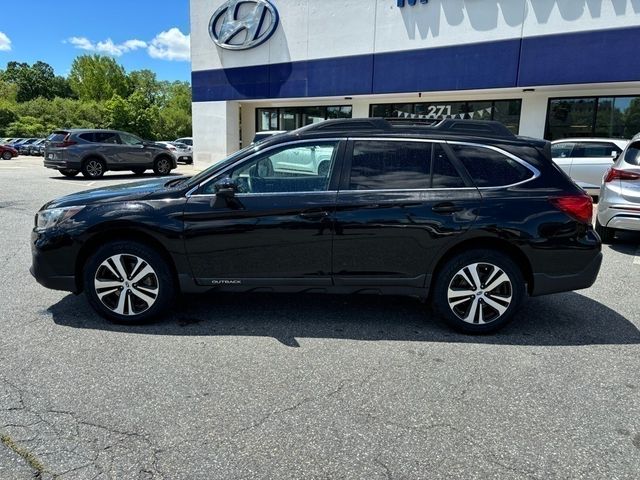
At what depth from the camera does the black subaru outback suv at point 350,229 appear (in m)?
4.00

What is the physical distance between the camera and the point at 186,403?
9.87 feet

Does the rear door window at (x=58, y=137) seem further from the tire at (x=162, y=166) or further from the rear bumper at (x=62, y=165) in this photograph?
the tire at (x=162, y=166)

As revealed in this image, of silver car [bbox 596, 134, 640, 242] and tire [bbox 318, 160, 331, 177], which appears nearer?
tire [bbox 318, 160, 331, 177]

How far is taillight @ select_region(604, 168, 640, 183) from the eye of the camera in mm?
6777

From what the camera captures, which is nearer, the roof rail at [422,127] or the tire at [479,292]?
the tire at [479,292]

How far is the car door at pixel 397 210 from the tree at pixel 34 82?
354 feet

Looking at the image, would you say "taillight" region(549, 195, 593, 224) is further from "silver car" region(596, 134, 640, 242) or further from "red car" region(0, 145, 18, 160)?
"red car" region(0, 145, 18, 160)

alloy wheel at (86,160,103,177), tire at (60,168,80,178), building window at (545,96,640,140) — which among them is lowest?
tire at (60,168,80,178)

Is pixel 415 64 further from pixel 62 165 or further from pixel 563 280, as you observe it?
→ pixel 563 280

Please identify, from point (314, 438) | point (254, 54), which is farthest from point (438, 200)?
point (254, 54)

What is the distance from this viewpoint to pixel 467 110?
17.8 m

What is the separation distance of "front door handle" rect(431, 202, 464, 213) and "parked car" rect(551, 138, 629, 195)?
8.88 m

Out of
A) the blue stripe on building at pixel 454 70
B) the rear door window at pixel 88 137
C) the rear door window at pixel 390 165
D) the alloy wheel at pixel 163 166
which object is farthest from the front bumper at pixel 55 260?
the alloy wheel at pixel 163 166

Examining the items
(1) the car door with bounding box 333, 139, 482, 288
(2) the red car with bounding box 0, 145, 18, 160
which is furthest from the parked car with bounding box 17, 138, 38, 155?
(1) the car door with bounding box 333, 139, 482, 288
